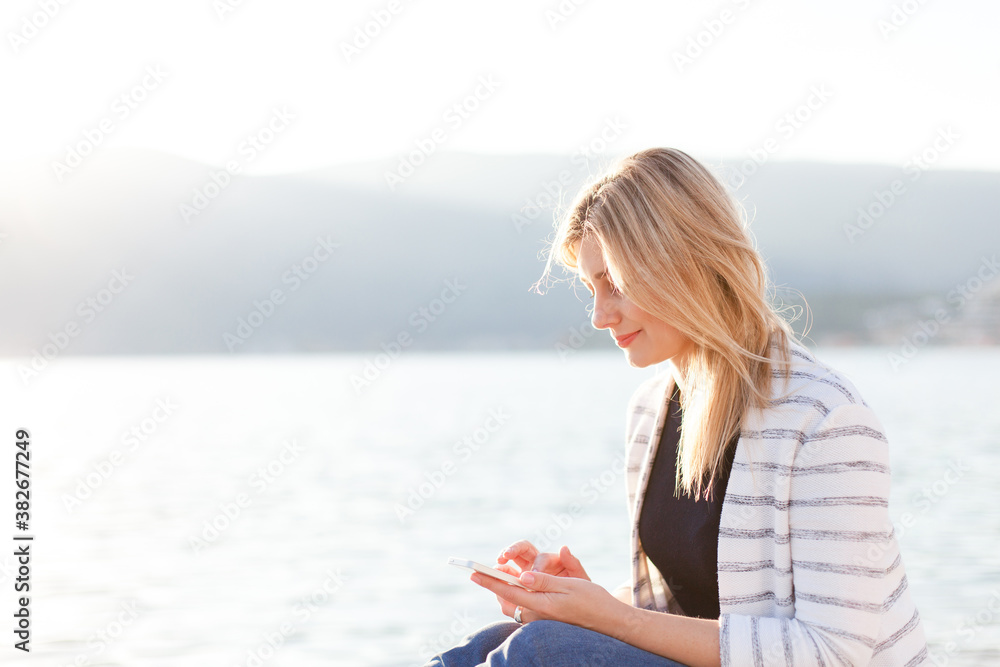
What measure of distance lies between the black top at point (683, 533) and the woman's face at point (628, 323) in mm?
204

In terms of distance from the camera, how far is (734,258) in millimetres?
1559

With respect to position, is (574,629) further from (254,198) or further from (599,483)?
(254,198)

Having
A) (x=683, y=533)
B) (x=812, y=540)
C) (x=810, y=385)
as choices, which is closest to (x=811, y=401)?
(x=810, y=385)

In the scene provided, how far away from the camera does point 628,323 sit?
65.9 inches

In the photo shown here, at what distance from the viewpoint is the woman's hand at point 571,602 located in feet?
4.78

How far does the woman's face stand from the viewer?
1.65m

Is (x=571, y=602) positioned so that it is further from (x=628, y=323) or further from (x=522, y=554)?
(x=628, y=323)

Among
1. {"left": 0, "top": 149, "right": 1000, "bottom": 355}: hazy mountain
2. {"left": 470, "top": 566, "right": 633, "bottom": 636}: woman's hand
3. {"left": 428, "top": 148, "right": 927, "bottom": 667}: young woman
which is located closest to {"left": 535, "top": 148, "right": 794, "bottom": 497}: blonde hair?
{"left": 428, "top": 148, "right": 927, "bottom": 667}: young woman

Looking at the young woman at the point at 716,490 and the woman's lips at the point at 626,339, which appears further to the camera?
the woman's lips at the point at 626,339

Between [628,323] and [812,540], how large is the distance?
504 millimetres

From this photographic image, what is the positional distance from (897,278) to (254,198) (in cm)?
4854

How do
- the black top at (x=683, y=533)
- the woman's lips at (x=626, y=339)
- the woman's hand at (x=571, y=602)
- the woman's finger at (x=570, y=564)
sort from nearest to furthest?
the woman's hand at (x=571, y=602) → the black top at (x=683, y=533) → the woman's lips at (x=626, y=339) → the woman's finger at (x=570, y=564)

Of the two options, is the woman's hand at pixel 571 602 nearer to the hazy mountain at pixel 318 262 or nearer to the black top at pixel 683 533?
the black top at pixel 683 533

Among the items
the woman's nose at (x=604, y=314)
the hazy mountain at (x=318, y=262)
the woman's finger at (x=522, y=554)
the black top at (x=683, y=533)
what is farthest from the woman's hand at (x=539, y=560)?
the hazy mountain at (x=318, y=262)
